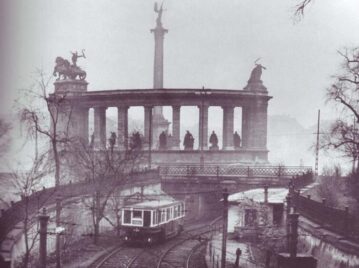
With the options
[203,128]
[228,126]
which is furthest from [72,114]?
[228,126]

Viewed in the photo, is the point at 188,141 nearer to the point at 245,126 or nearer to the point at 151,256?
the point at 245,126

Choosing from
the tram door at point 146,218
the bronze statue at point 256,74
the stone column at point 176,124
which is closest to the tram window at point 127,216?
the tram door at point 146,218

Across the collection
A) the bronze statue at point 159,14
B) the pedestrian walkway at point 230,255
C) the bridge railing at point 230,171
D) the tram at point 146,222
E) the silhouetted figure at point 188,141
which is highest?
the bronze statue at point 159,14

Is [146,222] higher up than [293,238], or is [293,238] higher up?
[293,238]

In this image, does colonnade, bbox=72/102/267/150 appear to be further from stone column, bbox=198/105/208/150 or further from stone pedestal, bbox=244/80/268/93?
stone pedestal, bbox=244/80/268/93

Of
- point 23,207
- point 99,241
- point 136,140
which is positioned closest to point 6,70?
point 23,207

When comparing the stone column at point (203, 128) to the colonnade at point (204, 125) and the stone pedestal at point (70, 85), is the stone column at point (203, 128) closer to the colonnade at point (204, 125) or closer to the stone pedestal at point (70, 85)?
the colonnade at point (204, 125)
